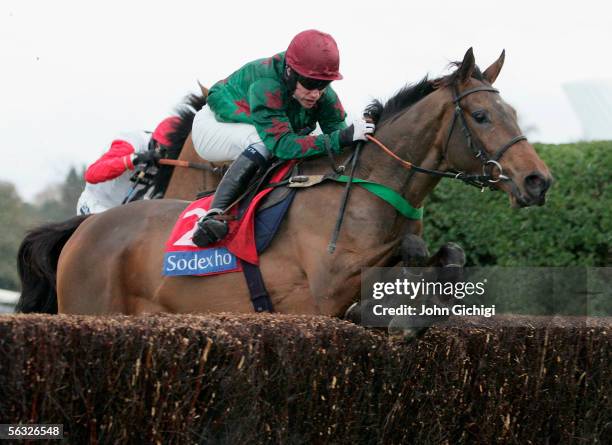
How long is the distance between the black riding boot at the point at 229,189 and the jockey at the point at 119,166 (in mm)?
Answer: 2086

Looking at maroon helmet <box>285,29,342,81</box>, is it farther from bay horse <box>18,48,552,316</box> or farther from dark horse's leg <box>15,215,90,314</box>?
dark horse's leg <box>15,215,90,314</box>

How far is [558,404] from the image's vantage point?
15.6 feet

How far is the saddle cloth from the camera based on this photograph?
540cm

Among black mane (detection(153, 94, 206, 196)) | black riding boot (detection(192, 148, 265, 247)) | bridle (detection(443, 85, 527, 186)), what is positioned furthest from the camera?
black mane (detection(153, 94, 206, 196))

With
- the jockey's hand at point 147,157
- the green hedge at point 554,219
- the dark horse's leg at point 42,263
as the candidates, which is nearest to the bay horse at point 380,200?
the dark horse's leg at point 42,263

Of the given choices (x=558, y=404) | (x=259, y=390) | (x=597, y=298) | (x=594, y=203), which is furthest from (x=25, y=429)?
(x=594, y=203)

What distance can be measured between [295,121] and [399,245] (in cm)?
114

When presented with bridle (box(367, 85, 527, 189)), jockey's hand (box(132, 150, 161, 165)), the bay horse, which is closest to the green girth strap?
the bay horse

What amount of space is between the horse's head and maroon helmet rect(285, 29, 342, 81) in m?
0.62

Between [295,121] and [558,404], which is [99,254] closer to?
[295,121]

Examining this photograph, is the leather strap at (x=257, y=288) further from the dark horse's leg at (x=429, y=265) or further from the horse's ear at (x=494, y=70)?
the horse's ear at (x=494, y=70)

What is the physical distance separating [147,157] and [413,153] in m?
2.84

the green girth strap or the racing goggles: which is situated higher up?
the racing goggles

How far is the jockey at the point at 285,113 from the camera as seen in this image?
5.36 metres
